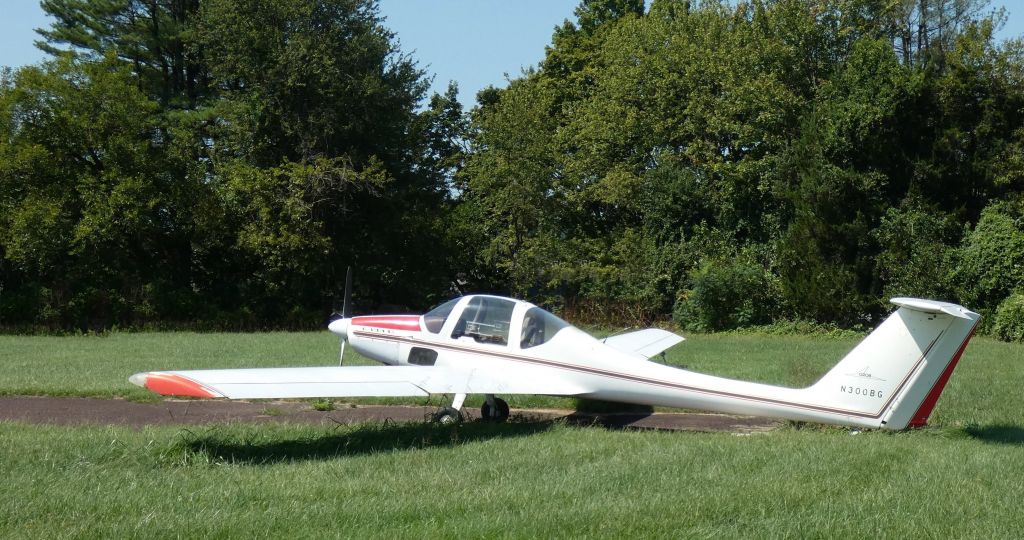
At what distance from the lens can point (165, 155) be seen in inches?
1238

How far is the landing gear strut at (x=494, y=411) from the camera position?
10898 mm

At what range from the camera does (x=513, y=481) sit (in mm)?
6812

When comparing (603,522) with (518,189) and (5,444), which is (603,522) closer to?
(5,444)

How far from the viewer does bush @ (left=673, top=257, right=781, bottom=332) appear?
27.1m

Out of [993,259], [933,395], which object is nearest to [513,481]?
[933,395]

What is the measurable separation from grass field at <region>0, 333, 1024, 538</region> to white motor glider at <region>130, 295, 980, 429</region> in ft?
1.23

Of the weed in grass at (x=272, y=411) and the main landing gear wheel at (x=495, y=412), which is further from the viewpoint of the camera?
the weed in grass at (x=272, y=411)

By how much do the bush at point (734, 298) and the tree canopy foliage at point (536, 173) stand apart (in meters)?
0.07

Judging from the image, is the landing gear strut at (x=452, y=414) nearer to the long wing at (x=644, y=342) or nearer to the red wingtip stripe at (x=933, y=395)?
the long wing at (x=644, y=342)

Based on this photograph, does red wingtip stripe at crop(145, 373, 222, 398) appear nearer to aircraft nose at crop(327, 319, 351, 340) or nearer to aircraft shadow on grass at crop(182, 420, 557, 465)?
aircraft shadow on grass at crop(182, 420, 557, 465)

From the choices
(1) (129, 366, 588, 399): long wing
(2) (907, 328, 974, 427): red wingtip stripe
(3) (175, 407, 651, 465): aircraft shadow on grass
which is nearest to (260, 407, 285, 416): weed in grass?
(3) (175, 407, 651, 465): aircraft shadow on grass

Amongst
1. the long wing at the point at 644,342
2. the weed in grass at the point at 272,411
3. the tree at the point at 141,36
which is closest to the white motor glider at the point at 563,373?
the weed in grass at the point at 272,411

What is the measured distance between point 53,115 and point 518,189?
54.2 ft

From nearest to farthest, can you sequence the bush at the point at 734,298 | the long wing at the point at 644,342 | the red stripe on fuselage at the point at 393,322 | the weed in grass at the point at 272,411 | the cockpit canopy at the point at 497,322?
the cockpit canopy at the point at 497,322 < the weed in grass at the point at 272,411 < the red stripe on fuselage at the point at 393,322 < the long wing at the point at 644,342 < the bush at the point at 734,298
